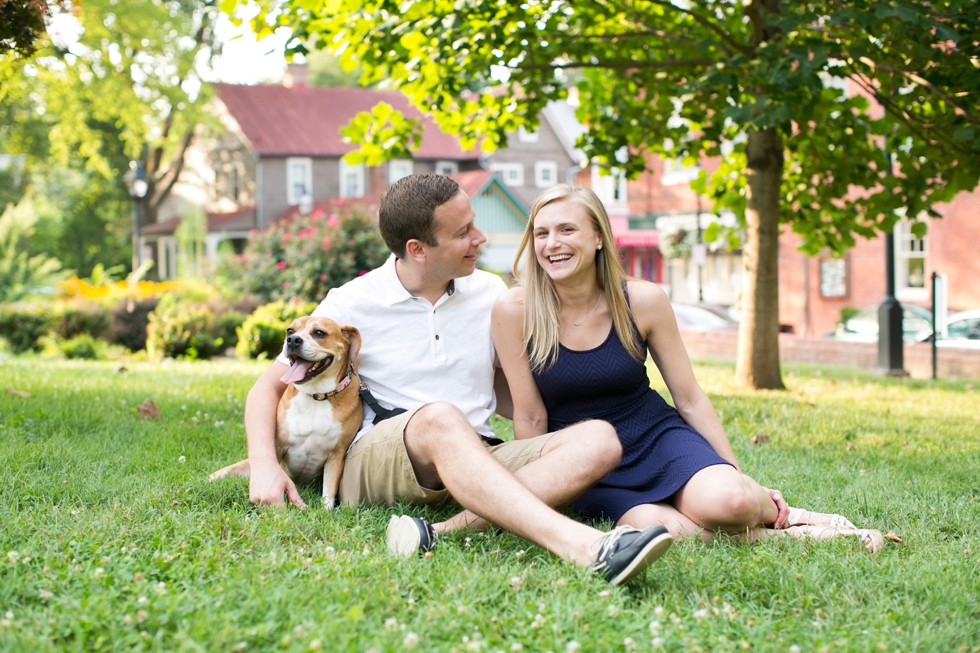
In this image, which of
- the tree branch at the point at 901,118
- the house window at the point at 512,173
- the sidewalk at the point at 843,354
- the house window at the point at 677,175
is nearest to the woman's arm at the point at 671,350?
the tree branch at the point at 901,118

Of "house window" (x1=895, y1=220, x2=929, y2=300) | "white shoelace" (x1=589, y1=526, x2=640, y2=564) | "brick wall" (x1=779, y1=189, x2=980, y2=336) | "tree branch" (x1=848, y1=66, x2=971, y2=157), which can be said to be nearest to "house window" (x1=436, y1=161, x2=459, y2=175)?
"brick wall" (x1=779, y1=189, x2=980, y2=336)

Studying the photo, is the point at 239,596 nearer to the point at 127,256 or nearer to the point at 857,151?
the point at 857,151

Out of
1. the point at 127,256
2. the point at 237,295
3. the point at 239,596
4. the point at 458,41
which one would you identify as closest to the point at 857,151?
the point at 458,41

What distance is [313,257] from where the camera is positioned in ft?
50.7

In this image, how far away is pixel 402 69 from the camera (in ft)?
24.8

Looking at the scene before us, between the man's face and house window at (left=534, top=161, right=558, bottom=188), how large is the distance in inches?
1474

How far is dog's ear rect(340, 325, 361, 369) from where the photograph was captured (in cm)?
387

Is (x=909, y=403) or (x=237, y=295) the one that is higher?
(x=237, y=295)

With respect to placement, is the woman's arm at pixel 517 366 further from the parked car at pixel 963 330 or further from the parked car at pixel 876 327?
the parked car at pixel 963 330

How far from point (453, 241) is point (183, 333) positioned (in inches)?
381

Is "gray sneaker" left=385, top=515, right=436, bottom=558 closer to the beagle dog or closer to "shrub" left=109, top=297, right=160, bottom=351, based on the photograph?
the beagle dog

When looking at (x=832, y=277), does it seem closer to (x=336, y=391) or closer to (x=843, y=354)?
(x=843, y=354)

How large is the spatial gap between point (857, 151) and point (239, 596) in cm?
801

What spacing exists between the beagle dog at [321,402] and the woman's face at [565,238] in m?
0.94
